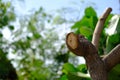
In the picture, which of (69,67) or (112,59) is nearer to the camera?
(112,59)

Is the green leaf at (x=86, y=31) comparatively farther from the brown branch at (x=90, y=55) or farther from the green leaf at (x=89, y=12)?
the brown branch at (x=90, y=55)

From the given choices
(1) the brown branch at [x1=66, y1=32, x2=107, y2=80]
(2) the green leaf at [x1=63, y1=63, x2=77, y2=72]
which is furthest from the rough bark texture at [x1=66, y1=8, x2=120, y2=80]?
(2) the green leaf at [x1=63, y1=63, x2=77, y2=72]

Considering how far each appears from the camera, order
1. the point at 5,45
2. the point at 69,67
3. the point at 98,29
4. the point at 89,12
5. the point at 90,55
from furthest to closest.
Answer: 1. the point at 5,45
2. the point at 89,12
3. the point at 69,67
4. the point at 98,29
5. the point at 90,55

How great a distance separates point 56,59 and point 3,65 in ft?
9.19

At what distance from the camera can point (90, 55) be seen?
105cm

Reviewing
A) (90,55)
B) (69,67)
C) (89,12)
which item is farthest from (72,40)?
(89,12)

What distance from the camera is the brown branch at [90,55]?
3.40ft

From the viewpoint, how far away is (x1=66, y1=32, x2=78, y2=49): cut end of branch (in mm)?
1040

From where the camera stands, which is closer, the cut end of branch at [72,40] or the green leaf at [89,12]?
the cut end of branch at [72,40]

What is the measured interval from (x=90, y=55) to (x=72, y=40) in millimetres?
73

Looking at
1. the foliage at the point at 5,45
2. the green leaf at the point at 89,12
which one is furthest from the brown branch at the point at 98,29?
the foliage at the point at 5,45

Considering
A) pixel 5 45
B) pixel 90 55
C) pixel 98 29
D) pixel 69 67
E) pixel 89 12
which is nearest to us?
pixel 90 55

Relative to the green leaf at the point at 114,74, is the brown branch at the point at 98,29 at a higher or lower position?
higher

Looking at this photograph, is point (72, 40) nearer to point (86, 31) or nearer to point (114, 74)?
point (114, 74)
